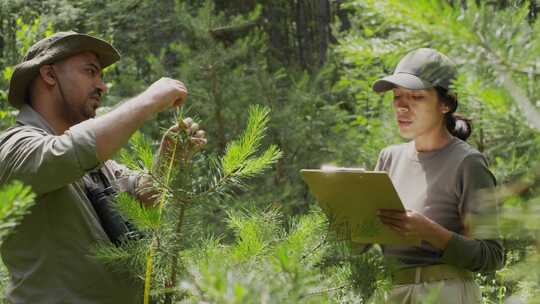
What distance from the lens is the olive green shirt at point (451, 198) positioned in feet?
8.61

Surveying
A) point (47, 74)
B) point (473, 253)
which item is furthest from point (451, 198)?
point (47, 74)

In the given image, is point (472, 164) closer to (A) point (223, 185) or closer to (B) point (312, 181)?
(B) point (312, 181)

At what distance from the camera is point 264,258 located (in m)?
1.46

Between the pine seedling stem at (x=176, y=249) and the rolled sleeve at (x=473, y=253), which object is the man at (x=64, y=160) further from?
the rolled sleeve at (x=473, y=253)

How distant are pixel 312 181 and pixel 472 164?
753mm

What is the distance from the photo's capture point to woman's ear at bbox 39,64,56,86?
2.55 metres

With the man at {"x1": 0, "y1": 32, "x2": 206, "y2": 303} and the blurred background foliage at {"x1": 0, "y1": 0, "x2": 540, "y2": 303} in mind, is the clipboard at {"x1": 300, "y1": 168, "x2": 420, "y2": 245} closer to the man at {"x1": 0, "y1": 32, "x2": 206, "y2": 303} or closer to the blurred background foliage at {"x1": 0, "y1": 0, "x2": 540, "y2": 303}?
the blurred background foliage at {"x1": 0, "y1": 0, "x2": 540, "y2": 303}

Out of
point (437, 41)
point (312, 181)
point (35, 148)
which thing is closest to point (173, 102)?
point (35, 148)

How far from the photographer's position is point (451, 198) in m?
2.72

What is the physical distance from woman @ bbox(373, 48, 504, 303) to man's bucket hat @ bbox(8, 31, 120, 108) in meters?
1.27

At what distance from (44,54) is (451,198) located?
5.69 ft

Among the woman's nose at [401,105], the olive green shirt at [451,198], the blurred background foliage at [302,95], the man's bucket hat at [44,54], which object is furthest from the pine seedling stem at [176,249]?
the woman's nose at [401,105]

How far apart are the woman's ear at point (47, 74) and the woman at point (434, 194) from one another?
1.36 metres

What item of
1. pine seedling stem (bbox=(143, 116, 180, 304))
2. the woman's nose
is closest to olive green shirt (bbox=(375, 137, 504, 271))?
the woman's nose
